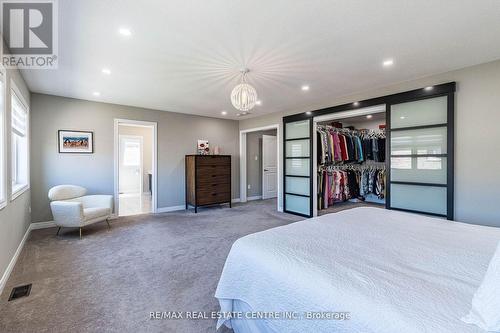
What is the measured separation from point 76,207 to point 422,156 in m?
5.30

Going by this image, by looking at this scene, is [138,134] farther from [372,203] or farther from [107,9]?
[372,203]

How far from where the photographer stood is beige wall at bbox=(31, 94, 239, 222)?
13.5 feet

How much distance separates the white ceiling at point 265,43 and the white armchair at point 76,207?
1801 mm

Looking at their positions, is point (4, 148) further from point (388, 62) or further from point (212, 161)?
point (388, 62)

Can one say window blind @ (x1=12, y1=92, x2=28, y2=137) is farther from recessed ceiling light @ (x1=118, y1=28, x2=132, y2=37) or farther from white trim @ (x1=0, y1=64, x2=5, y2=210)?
recessed ceiling light @ (x1=118, y1=28, x2=132, y2=37)

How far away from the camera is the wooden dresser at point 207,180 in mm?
5387

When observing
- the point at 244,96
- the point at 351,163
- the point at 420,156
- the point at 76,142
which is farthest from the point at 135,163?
the point at 420,156

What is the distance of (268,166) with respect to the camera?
7430mm

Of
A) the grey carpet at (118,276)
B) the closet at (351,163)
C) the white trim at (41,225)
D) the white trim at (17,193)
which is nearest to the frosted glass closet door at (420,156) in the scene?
the closet at (351,163)

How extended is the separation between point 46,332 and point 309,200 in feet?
14.0

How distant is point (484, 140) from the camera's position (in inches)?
111

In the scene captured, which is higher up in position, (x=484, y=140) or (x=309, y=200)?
(x=484, y=140)

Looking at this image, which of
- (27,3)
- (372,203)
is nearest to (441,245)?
(27,3)

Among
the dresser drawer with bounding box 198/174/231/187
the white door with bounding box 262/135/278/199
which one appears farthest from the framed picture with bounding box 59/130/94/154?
the white door with bounding box 262/135/278/199
